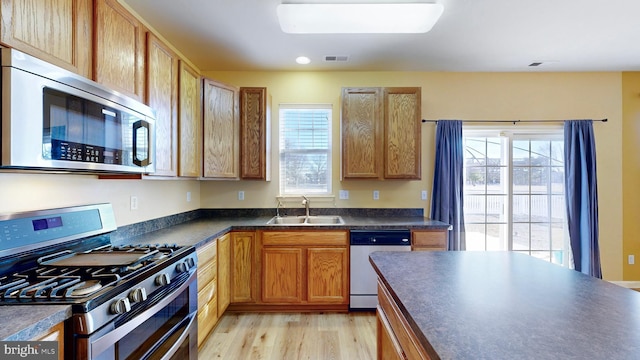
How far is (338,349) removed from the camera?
86.3 inches

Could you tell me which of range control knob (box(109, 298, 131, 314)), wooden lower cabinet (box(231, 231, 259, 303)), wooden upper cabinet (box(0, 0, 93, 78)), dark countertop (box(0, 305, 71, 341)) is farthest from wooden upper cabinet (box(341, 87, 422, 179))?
dark countertop (box(0, 305, 71, 341))

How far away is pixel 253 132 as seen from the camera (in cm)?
301

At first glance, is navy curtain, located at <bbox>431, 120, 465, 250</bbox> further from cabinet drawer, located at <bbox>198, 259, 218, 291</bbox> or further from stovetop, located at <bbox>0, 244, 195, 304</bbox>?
stovetop, located at <bbox>0, 244, 195, 304</bbox>

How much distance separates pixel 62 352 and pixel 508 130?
4.24 meters

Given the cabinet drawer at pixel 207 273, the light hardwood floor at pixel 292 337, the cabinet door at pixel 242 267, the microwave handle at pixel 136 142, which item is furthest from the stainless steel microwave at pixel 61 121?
the light hardwood floor at pixel 292 337

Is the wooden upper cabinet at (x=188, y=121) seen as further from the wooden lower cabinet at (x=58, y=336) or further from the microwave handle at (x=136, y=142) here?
the wooden lower cabinet at (x=58, y=336)

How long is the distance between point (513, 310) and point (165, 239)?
7.09 ft

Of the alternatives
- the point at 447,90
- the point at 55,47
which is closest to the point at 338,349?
the point at 55,47

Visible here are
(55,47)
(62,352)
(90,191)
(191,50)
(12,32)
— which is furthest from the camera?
(191,50)

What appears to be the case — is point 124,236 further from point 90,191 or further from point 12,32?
point 12,32

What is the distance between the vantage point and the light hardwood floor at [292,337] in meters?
2.13

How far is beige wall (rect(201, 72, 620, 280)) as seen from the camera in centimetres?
335

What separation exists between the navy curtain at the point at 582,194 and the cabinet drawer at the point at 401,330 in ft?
10.6

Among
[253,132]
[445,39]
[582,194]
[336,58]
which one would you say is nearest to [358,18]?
[336,58]
